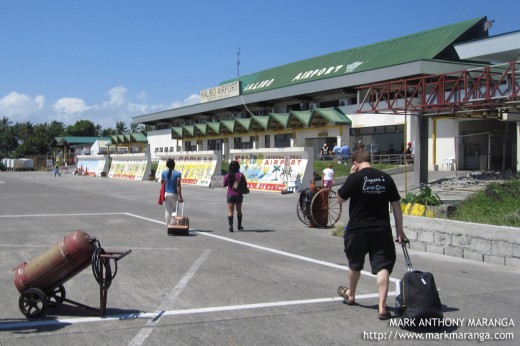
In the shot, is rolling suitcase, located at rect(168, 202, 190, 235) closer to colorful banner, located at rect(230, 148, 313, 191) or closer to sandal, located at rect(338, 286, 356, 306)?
sandal, located at rect(338, 286, 356, 306)

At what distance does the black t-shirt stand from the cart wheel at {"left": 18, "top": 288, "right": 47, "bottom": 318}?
3409mm

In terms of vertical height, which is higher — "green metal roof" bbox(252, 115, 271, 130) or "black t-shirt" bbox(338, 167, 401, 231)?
"green metal roof" bbox(252, 115, 271, 130)

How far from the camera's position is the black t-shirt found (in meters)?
5.84

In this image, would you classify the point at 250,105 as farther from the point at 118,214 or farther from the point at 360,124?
the point at 118,214

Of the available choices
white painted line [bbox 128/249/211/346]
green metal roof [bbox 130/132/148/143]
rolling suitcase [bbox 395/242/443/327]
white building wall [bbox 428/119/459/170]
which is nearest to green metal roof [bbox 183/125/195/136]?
green metal roof [bbox 130/132/148/143]

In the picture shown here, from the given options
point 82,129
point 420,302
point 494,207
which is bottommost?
point 420,302

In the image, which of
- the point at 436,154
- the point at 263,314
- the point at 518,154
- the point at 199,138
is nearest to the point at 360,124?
the point at 436,154

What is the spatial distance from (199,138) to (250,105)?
11.6m

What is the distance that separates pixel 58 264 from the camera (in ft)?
18.3

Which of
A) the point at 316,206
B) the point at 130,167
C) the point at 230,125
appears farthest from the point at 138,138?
the point at 316,206

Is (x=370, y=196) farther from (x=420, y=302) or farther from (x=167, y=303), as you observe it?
(x=167, y=303)

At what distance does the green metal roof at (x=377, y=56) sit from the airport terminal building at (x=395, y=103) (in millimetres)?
117

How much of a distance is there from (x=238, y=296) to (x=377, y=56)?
45392 millimetres

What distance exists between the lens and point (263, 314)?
6027 mm
